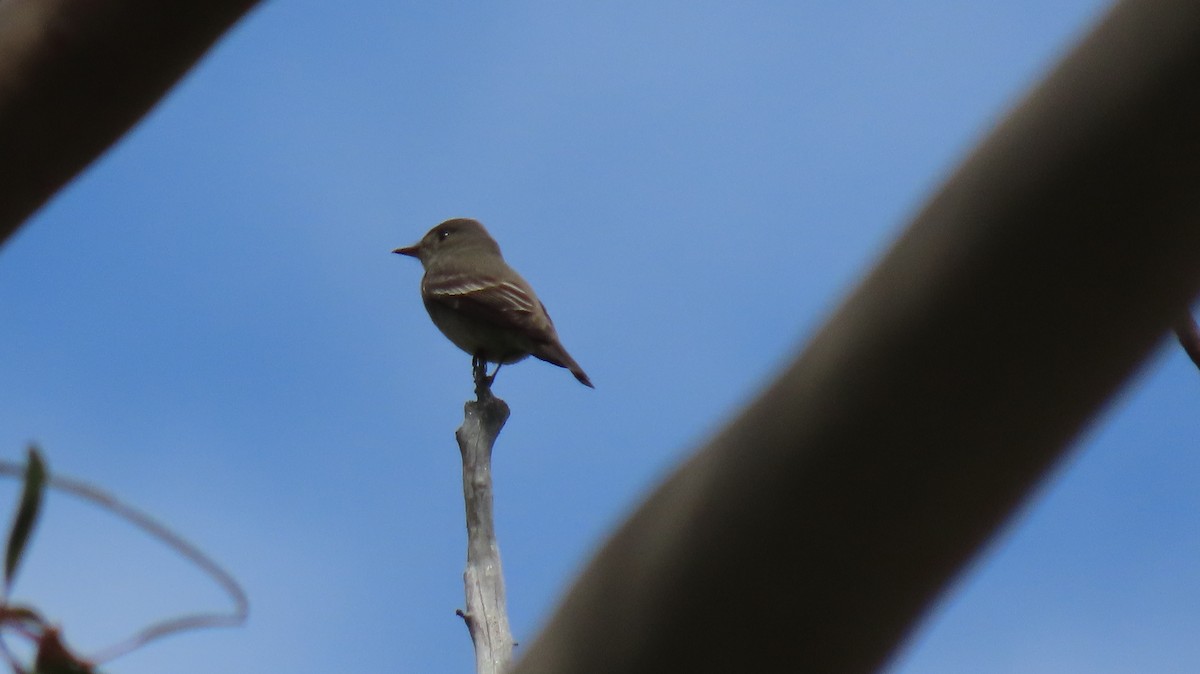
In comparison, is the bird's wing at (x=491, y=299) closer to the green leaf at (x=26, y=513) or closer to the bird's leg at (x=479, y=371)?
the bird's leg at (x=479, y=371)

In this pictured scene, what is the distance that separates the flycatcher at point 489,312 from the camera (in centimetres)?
818

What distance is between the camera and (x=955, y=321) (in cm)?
89

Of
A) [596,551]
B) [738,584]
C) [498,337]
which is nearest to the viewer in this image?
[738,584]

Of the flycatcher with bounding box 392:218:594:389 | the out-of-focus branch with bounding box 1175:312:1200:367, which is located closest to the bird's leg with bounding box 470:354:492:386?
the flycatcher with bounding box 392:218:594:389

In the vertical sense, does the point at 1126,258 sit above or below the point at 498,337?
below

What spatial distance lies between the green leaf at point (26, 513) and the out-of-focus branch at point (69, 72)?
0.57 meters

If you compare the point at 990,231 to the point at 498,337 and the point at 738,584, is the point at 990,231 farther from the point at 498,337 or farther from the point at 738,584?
the point at 498,337

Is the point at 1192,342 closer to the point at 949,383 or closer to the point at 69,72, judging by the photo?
the point at 949,383

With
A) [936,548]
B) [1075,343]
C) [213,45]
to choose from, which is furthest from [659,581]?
[213,45]

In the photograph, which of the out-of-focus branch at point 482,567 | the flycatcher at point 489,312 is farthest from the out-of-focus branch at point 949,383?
the flycatcher at point 489,312

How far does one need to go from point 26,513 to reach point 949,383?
0.84 metres

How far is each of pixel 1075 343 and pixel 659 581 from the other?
378 millimetres

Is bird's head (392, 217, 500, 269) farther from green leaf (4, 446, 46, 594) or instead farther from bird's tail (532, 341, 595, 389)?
green leaf (4, 446, 46, 594)

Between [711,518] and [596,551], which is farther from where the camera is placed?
[596,551]
